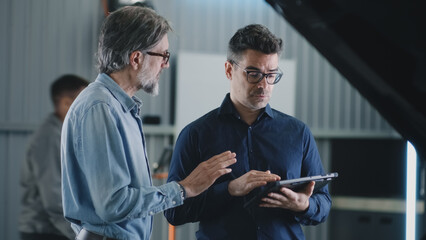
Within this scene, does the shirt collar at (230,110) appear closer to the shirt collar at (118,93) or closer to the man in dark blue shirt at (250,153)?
the man in dark blue shirt at (250,153)

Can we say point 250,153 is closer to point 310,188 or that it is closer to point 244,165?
point 244,165

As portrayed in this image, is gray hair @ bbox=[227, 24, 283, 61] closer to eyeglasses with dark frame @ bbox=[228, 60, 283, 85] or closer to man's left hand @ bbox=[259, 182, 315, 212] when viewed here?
eyeglasses with dark frame @ bbox=[228, 60, 283, 85]

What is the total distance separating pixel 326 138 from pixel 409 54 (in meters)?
4.39

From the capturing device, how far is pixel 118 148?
1.34 metres

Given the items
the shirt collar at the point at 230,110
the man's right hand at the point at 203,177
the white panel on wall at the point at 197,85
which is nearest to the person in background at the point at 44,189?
the shirt collar at the point at 230,110

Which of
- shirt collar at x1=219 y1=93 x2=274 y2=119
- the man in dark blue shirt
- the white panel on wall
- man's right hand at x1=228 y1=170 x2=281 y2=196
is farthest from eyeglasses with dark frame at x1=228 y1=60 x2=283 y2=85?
the white panel on wall

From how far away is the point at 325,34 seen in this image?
0.89 metres

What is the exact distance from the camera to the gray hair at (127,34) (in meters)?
1.49

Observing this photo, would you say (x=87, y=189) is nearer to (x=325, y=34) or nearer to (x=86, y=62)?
(x=325, y=34)

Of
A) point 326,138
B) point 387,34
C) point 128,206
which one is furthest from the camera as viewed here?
point 326,138

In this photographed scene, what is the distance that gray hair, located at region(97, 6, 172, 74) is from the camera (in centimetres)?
149

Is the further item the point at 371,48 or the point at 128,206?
the point at 128,206

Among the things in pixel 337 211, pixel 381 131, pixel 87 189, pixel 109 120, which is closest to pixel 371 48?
pixel 109 120

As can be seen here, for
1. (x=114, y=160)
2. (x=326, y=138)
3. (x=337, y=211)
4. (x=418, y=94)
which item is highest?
(x=418, y=94)
